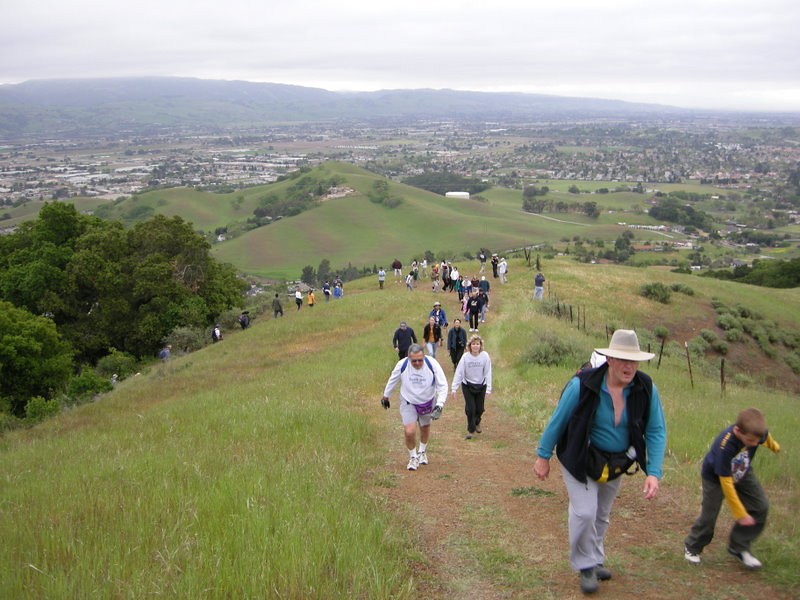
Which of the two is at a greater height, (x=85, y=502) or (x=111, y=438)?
(x=85, y=502)

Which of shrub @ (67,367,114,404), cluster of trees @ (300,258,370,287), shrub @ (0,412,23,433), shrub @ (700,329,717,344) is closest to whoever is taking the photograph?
shrub @ (0,412,23,433)

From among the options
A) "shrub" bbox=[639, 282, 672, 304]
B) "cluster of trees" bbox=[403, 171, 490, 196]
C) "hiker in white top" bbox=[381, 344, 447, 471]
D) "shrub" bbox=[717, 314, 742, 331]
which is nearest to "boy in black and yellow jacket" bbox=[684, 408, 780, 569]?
"hiker in white top" bbox=[381, 344, 447, 471]

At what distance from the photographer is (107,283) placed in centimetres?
3297

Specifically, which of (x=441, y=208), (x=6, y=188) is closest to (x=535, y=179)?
(x=441, y=208)

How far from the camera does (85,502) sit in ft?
20.5

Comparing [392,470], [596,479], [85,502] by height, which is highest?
[596,479]

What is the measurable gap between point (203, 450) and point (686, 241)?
10365 centimetres

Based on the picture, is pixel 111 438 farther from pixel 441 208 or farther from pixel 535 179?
pixel 535 179

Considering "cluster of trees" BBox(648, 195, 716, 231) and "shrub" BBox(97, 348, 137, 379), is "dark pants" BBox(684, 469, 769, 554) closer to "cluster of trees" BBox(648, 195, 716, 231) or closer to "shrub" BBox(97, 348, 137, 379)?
"shrub" BBox(97, 348, 137, 379)

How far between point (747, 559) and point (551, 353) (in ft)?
34.3

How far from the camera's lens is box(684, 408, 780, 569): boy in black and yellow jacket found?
514 centimetres

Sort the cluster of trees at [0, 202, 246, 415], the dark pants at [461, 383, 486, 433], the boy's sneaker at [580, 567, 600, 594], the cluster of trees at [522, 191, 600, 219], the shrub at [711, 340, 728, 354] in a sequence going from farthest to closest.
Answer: the cluster of trees at [522, 191, 600, 219] < the cluster of trees at [0, 202, 246, 415] < the shrub at [711, 340, 728, 354] < the dark pants at [461, 383, 486, 433] < the boy's sneaker at [580, 567, 600, 594]

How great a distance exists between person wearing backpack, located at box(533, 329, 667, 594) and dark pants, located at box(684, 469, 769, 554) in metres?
1.02

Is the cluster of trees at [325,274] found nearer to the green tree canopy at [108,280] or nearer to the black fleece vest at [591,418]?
the green tree canopy at [108,280]
